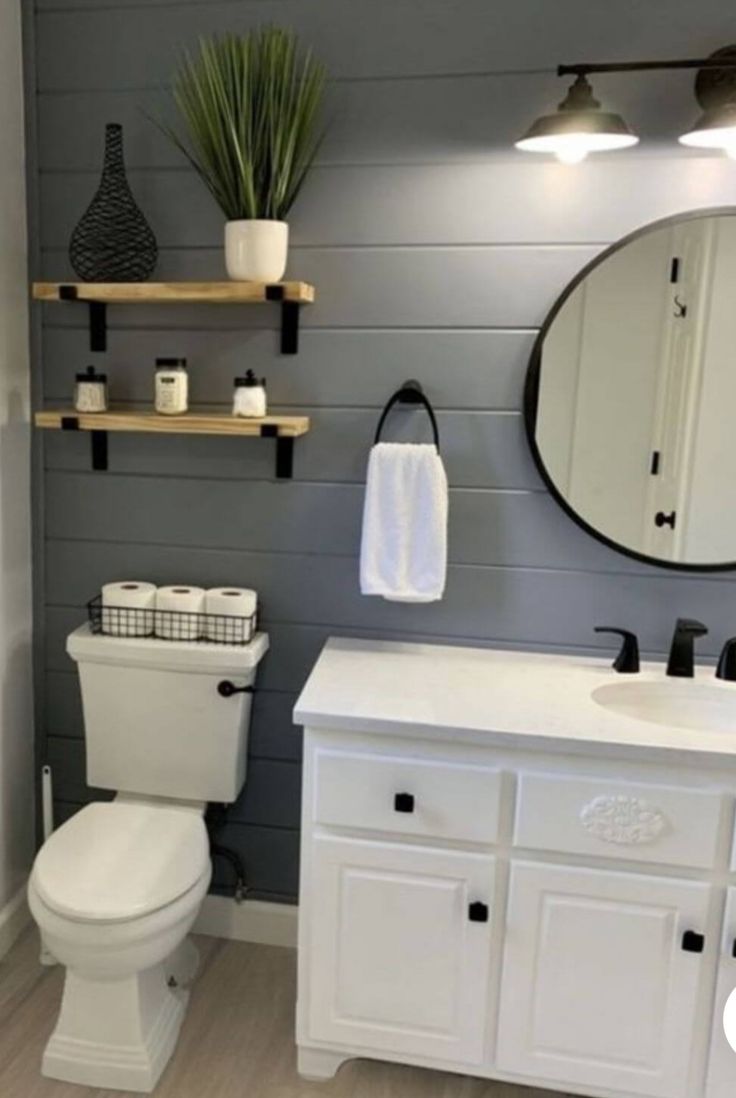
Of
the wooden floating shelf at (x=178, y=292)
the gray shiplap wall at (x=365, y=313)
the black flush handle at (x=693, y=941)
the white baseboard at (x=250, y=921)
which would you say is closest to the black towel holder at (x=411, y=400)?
the gray shiplap wall at (x=365, y=313)

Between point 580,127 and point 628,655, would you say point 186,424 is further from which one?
point 628,655

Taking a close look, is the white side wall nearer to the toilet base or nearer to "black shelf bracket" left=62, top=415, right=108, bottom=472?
"black shelf bracket" left=62, top=415, right=108, bottom=472

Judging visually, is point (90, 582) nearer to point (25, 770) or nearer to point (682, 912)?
point (25, 770)

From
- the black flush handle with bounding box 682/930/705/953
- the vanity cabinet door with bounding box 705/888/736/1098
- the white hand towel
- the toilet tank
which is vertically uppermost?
the white hand towel

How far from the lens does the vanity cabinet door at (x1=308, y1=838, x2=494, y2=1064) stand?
175 cm

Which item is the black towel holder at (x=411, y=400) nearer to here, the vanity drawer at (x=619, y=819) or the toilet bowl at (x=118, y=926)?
the vanity drawer at (x=619, y=819)

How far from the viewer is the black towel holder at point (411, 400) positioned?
2051 millimetres

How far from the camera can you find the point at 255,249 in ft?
6.32

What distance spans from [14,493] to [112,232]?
2.21 feet

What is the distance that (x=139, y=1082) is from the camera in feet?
6.12

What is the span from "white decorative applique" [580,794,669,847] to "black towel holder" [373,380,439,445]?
86 cm

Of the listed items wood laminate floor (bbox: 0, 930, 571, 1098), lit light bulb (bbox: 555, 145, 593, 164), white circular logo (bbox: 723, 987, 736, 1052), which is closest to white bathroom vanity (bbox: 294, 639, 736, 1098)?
wood laminate floor (bbox: 0, 930, 571, 1098)

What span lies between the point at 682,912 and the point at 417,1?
6.44ft

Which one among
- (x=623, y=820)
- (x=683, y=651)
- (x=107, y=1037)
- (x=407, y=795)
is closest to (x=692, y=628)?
(x=683, y=651)
